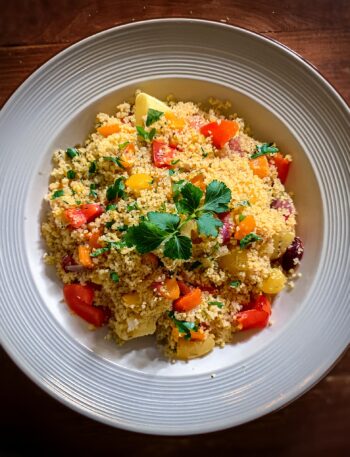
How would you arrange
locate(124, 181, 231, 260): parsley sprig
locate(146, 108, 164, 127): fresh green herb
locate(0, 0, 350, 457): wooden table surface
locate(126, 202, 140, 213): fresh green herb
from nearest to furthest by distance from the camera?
1. locate(124, 181, 231, 260): parsley sprig
2. locate(126, 202, 140, 213): fresh green herb
3. locate(146, 108, 164, 127): fresh green herb
4. locate(0, 0, 350, 457): wooden table surface

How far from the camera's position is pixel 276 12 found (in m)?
2.18

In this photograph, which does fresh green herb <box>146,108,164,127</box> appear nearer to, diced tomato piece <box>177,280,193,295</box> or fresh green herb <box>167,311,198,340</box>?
diced tomato piece <box>177,280,193,295</box>

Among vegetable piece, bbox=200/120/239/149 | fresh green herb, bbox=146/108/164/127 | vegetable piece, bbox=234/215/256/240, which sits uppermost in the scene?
fresh green herb, bbox=146/108/164/127

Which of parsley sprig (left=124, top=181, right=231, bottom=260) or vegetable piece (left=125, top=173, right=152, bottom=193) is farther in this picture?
vegetable piece (left=125, top=173, right=152, bottom=193)

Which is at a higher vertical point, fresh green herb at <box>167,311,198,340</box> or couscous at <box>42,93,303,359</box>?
couscous at <box>42,93,303,359</box>

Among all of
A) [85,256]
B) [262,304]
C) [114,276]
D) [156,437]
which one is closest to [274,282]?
[262,304]

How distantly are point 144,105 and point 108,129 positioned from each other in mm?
157

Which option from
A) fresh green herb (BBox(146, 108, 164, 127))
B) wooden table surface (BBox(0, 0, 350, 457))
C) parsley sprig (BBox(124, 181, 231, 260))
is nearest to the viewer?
parsley sprig (BBox(124, 181, 231, 260))

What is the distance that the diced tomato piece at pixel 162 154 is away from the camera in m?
1.93

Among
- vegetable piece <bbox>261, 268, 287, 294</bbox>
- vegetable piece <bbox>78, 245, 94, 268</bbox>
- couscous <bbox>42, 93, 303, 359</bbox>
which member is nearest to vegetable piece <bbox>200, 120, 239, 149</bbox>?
couscous <bbox>42, 93, 303, 359</bbox>

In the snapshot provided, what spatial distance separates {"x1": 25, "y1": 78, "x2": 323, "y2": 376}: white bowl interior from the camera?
196 cm

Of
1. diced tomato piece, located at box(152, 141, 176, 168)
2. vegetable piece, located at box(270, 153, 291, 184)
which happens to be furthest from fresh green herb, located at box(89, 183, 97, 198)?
vegetable piece, located at box(270, 153, 291, 184)

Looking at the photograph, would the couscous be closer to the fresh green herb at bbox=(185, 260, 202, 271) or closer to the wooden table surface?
the fresh green herb at bbox=(185, 260, 202, 271)

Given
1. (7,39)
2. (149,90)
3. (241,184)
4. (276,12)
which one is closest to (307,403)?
(241,184)
